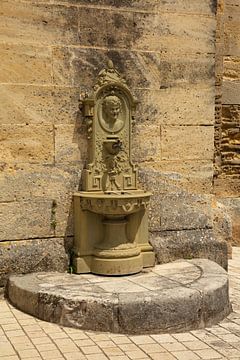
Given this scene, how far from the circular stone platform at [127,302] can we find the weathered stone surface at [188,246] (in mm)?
961

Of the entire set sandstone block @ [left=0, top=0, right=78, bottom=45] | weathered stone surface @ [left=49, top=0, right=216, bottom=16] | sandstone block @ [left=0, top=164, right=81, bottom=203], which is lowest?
sandstone block @ [left=0, top=164, right=81, bottom=203]

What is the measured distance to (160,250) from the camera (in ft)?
22.9

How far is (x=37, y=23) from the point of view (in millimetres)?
6352

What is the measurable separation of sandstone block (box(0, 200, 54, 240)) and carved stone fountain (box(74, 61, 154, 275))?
0.34 meters

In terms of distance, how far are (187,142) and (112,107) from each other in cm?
123

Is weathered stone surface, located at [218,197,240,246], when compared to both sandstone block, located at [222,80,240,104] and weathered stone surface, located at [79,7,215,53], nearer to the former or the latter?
sandstone block, located at [222,80,240,104]

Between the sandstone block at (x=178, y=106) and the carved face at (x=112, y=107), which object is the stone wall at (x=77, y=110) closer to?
the sandstone block at (x=178, y=106)

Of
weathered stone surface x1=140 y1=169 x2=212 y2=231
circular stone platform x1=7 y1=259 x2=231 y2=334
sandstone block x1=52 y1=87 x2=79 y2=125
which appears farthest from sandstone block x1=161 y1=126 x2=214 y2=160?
circular stone platform x1=7 y1=259 x2=231 y2=334

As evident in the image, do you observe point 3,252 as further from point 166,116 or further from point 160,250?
point 166,116

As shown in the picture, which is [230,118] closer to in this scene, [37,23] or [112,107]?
[112,107]

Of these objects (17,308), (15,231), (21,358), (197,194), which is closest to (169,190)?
(197,194)

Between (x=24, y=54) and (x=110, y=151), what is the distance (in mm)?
1476

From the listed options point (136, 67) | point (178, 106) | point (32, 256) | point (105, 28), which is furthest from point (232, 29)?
point (32, 256)

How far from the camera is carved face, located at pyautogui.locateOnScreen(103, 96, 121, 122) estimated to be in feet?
21.4
